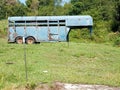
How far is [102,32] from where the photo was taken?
108ft

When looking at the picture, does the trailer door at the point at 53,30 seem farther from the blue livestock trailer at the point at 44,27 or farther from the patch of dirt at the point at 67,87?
the patch of dirt at the point at 67,87

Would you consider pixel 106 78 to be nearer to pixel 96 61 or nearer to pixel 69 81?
pixel 69 81

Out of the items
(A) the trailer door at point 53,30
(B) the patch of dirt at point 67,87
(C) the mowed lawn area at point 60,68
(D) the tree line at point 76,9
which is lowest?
(B) the patch of dirt at point 67,87

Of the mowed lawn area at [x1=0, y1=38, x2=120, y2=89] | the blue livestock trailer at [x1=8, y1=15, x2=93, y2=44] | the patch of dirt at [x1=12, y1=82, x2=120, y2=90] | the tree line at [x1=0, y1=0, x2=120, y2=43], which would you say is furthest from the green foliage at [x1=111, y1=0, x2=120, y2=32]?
the patch of dirt at [x1=12, y1=82, x2=120, y2=90]

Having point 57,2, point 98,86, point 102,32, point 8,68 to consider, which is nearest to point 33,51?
point 8,68

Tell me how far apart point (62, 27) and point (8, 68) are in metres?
13.1

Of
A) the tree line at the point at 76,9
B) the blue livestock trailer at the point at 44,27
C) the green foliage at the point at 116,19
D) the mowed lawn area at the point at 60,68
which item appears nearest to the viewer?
the mowed lawn area at the point at 60,68

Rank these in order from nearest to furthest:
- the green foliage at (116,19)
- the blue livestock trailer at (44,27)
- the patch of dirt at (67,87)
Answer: the patch of dirt at (67,87) < the blue livestock trailer at (44,27) < the green foliage at (116,19)

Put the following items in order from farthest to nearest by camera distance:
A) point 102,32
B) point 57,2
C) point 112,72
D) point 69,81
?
point 57,2, point 102,32, point 112,72, point 69,81

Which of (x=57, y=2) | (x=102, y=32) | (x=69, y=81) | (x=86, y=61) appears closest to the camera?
(x=69, y=81)

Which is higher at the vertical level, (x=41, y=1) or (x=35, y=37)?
(x=41, y=1)

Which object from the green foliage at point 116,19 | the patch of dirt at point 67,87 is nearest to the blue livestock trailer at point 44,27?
the green foliage at point 116,19

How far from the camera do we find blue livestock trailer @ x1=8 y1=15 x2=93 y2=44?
23.7 metres

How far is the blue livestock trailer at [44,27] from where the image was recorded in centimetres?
2369
